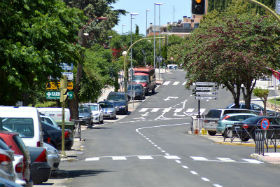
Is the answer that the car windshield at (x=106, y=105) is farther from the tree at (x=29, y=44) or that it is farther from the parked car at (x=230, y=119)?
the tree at (x=29, y=44)

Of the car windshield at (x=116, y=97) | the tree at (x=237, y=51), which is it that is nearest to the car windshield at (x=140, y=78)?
the car windshield at (x=116, y=97)

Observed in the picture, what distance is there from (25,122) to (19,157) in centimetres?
482

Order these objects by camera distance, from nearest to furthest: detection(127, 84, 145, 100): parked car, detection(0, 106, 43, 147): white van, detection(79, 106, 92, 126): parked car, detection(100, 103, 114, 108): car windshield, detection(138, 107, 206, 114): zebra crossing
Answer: detection(0, 106, 43, 147): white van
detection(79, 106, 92, 126): parked car
detection(100, 103, 114, 108): car windshield
detection(138, 107, 206, 114): zebra crossing
detection(127, 84, 145, 100): parked car

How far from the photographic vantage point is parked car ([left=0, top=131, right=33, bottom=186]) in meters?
11.7

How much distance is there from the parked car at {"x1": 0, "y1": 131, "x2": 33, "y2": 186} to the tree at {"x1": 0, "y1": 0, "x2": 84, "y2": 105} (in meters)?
6.13

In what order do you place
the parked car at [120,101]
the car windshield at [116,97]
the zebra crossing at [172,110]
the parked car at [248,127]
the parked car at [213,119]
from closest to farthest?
the parked car at [248,127] → the parked car at [213,119] → the parked car at [120,101] → the car windshield at [116,97] → the zebra crossing at [172,110]

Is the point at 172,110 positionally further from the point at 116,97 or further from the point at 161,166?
→ the point at 161,166

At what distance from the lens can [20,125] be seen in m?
16.7

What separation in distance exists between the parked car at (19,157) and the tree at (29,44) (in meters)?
6.13

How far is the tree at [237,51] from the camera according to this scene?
50375 mm

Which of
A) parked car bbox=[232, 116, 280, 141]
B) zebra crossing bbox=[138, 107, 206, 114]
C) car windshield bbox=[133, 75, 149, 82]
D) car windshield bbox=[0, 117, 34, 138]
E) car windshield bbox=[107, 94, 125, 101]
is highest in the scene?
car windshield bbox=[133, 75, 149, 82]

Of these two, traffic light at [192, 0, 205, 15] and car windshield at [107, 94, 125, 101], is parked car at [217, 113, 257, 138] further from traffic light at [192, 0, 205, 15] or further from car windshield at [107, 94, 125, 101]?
car windshield at [107, 94, 125, 101]

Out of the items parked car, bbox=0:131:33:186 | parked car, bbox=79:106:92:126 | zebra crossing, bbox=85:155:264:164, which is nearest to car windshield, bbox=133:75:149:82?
parked car, bbox=79:106:92:126

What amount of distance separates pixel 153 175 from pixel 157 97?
6919cm
